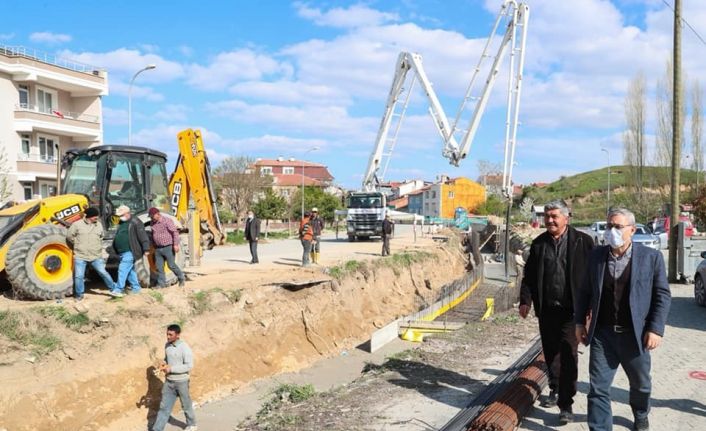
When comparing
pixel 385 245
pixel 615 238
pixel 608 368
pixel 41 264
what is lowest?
pixel 385 245

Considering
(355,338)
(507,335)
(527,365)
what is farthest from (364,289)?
(527,365)

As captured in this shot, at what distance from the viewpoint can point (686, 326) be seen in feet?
34.0

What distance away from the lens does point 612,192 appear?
254 feet

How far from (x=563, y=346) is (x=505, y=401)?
0.77 m

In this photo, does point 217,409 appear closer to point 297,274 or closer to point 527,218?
point 297,274

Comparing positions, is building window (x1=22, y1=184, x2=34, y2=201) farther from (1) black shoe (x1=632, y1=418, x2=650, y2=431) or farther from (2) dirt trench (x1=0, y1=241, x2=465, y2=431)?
(1) black shoe (x1=632, y1=418, x2=650, y2=431)

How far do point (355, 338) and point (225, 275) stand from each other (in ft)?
12.4

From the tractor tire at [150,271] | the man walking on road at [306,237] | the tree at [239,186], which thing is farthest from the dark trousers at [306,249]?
the tree at [239,186]

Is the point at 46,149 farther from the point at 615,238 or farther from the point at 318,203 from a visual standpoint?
the point at 615,238

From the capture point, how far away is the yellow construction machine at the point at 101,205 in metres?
9.97

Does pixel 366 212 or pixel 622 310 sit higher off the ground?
pixel 366 212

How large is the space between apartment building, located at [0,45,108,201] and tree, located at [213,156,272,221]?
49.3 feet

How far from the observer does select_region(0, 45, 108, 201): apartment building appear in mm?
29625

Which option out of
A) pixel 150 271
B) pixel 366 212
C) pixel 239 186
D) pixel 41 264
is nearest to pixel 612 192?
pixel 239 186
